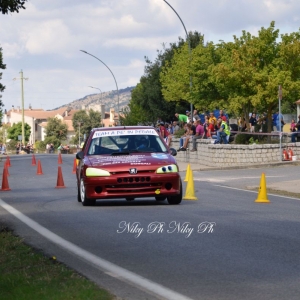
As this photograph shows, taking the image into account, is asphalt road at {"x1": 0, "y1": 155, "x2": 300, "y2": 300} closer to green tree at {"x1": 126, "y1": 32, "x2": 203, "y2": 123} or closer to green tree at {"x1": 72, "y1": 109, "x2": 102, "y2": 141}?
green tree at {"x1": 126, "y1": 32, "x2": 203, "y2": 123}

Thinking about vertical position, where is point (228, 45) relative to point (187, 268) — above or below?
above

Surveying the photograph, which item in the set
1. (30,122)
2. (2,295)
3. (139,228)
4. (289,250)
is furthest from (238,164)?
(30,122)

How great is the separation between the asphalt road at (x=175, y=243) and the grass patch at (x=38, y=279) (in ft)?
0.78

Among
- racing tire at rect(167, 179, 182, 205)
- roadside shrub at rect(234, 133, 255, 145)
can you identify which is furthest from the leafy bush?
racing tire at rect(167, 179, 182, 205)

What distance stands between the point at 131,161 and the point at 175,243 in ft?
17.3

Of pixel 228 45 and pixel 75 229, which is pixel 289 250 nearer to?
pixel 75 229

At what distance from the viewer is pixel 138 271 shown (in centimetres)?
823

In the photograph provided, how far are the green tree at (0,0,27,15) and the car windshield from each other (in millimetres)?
4798

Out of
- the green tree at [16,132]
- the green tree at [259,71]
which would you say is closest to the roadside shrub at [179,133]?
the green tree at [259,71]

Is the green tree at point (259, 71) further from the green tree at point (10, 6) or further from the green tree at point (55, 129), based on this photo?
the green tree at point (55, 129)

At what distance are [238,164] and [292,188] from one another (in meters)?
12.1

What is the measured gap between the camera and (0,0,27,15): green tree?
1185 cm

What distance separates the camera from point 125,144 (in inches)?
649

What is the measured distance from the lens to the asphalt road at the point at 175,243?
7.37 meters
